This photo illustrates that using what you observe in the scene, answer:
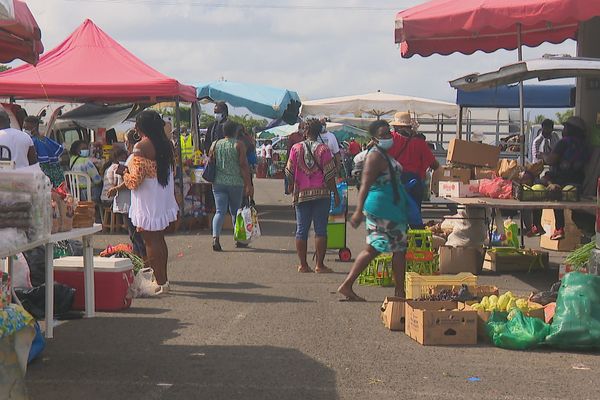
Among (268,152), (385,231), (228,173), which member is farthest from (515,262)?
(268,152)

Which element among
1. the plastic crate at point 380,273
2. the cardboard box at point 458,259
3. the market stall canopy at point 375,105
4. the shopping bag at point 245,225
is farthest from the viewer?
the market stall canopy at point 375,105

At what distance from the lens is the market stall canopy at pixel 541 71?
9.29 metres

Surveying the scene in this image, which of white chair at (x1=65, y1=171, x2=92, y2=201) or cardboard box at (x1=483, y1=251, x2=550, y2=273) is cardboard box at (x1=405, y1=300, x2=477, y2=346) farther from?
cardboard box at (x1=483, y1=251, x2=550, y2=273)

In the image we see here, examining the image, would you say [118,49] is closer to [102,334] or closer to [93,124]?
[93,124]

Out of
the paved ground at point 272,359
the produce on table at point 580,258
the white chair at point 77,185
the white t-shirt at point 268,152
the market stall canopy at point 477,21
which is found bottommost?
the paved ground at point 272,359

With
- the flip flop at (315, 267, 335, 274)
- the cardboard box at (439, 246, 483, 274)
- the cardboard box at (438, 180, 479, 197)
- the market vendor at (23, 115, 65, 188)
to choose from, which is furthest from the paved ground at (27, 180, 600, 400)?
the market vendor at (23, 115, 65, 188)

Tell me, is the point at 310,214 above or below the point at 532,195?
below

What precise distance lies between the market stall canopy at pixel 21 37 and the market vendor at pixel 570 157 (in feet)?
21.2

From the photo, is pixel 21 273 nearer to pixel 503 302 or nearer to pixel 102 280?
pixel 102 280

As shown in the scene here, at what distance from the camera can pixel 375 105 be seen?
27.0m

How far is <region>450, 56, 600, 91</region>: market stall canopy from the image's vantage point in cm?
929

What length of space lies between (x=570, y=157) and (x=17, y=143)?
7.03m

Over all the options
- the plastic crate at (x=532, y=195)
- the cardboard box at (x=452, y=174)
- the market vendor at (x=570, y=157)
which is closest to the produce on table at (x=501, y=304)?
the plastic crate at (x=532, y=195)

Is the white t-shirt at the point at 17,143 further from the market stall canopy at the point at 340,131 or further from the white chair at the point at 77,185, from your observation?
the market stall canopy at the point at 340,131
